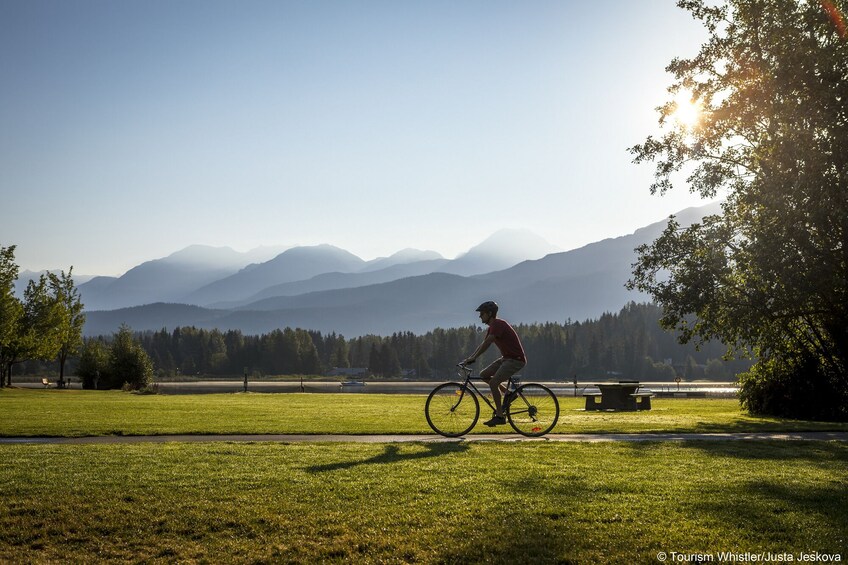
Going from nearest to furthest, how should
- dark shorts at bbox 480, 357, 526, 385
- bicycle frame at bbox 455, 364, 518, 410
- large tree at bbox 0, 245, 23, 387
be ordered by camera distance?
dark shorts at bbox 480, 357, 526, 385 < bicycle frame at bbox 455, 364, 518, 410 < large tree at bbox 0, 245, 23, 387

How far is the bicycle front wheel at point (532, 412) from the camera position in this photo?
16297 mm

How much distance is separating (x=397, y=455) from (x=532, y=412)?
482 cm

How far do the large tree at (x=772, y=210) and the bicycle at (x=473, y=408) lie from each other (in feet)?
40.2

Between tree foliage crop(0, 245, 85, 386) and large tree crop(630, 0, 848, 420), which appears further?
tree foliage crop(0, 245, 85, 386)

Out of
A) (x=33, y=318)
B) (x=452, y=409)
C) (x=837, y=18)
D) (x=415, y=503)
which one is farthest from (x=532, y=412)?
(x=33, y=318)

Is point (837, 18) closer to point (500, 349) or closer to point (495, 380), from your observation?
point (500, 349)

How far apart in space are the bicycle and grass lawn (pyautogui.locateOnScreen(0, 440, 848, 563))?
3.23 m

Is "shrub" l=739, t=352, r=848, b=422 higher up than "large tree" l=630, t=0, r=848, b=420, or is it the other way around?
"large tree" l=630, t=0, r=848, b=420

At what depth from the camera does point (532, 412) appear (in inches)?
656

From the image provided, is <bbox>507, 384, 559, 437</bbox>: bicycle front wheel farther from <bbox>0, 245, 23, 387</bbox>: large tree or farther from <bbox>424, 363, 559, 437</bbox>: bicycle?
<bbox>0, 245, 23, 387</bbox>: large tree

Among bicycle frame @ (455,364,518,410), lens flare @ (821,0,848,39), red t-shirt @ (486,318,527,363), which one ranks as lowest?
bicycle frame @ (455,364,518,410)

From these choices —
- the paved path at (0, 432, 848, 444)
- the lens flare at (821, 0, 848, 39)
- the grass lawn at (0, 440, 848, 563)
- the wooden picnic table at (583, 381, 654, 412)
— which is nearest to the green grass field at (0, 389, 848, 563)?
the grass lawn at (0, 440, 848, 563)

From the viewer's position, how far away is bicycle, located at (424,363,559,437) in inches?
635

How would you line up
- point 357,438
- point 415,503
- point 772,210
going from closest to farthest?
point 415,503 < point 357,438 < point 772,210
